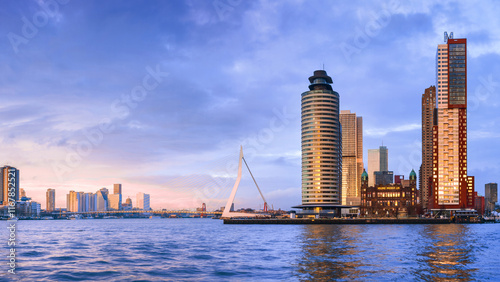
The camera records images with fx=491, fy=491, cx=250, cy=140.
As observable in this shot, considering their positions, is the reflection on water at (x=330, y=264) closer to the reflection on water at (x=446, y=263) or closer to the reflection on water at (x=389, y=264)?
the reflection on water at (x=389, y=264)

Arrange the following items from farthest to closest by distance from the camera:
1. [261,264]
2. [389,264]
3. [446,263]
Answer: [261,264]
[446,263]
[389,264]

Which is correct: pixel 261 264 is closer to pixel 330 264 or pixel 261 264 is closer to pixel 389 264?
pixel 330 264

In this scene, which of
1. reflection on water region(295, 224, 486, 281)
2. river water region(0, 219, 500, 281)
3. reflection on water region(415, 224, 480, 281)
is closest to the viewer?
reflection on water region(295, 224, 486, 281)

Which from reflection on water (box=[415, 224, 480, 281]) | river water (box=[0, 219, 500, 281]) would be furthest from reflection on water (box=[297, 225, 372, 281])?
reflection on water (box=[415, 224, 480, 281])

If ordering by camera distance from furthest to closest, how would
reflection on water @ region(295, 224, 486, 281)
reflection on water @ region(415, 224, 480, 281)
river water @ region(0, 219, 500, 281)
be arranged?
river water @ region(0, 219, 500, 281) < reflection on water @ region(415, 224, 480, 281) < reflection on water @ region(295, 224, 486, 281)

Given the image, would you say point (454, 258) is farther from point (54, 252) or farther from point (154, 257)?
point (54, 252)

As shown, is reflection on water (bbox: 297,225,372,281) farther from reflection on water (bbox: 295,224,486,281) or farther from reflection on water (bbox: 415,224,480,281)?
reflection on water (bbox: 415,224,480,281)

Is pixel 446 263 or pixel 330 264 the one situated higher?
pixel 330 264

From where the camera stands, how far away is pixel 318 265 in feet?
181

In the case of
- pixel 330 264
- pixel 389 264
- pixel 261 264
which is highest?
pixel 330 264

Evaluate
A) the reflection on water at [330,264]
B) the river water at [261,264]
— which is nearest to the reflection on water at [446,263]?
the river water at [261,264]

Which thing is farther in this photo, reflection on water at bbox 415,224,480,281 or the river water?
the river water

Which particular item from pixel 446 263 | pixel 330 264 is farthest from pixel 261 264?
pixel 446 263

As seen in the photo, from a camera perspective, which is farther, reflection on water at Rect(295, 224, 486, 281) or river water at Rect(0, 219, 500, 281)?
river water at Rect(0, 219, 500, 281)
